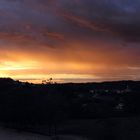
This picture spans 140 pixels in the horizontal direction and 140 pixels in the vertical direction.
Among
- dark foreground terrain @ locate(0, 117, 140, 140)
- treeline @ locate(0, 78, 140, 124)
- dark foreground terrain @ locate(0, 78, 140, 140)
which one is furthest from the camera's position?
treeline @ locate(0, 78, 140, 124)

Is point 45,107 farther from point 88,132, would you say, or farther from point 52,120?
point 88,132

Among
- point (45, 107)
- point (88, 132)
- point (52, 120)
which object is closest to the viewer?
point (88, 132)

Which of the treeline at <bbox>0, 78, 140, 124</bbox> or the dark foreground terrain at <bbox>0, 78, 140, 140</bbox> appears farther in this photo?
the treeline at <bbox>0, 78, 140, 124</bbox>

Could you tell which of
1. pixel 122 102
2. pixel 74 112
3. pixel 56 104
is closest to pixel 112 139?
pixel 56 104

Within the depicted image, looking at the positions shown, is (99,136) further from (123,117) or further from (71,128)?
(123,117)

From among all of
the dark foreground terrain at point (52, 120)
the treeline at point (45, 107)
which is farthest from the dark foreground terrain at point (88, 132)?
the treeline at point (45, 107)

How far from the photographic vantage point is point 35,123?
68750 mm

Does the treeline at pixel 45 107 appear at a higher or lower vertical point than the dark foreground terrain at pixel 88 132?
higher

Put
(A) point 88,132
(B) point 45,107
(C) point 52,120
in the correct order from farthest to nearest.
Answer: (C) point 52,120 < (B) point 45,107 < (A) point 88,132

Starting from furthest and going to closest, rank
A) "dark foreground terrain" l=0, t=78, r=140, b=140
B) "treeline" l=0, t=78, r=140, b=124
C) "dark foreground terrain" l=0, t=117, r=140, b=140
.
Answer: "treeline" l=0, t=78, r=140, b=124, "dark foreground terrain" l=0, t=78, r=140, b=140, "dark foreground terrain" l=0, t=117, r=140, b=140

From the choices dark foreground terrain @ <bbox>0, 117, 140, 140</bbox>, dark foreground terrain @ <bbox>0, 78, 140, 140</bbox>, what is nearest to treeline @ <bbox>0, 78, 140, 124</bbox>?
dark foreground terrain @ <bbox>0, 78, 140, 140</bbox>

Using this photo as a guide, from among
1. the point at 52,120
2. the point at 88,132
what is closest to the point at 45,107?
the point at 52,120

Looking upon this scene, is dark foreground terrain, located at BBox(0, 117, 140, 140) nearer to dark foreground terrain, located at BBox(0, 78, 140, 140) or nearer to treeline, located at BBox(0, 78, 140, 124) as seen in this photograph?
dark foreground terrain, located at BBox(0, 78, 140, 140)

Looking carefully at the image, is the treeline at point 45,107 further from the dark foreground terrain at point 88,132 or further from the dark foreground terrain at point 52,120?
the dark foreground terrain at point 88,132
